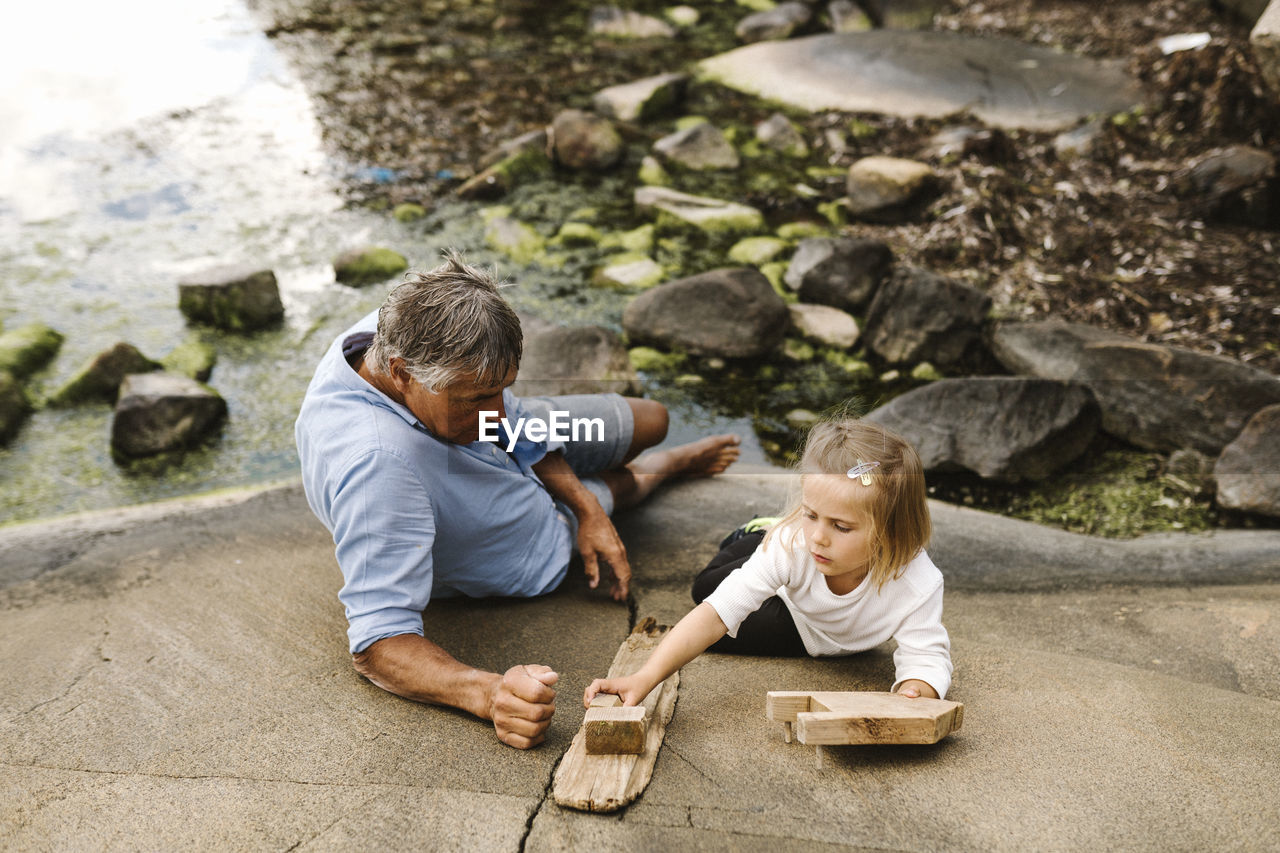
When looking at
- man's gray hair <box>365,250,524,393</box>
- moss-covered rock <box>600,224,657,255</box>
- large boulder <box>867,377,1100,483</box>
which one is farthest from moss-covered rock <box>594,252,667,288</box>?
man's gray hair <box>365,250,524,393</box>

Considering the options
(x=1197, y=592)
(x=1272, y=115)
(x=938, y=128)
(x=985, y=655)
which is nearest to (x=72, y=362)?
(x=985, y=655)

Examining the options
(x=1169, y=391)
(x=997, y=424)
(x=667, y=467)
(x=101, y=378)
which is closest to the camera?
(x=667, y=467)

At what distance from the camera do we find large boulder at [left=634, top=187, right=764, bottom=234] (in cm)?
579

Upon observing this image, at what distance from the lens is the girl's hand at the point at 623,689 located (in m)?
1.90

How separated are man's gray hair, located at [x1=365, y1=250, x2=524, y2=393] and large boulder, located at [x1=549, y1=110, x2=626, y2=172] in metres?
4.65

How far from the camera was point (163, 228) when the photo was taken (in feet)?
19.5

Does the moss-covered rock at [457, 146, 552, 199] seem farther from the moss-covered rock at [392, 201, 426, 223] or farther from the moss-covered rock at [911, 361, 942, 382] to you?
the moss-covered rock at [911, 361, 942, 382]

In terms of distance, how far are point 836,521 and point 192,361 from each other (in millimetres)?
3676

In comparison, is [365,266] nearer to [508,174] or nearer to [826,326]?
[508,174]

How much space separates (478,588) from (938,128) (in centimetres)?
566

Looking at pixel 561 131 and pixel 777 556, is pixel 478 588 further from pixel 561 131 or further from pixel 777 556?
pixel 561 131

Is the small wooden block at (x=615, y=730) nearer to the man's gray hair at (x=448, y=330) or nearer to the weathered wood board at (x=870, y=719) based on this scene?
the weathered wood board at (x=870, y=719)

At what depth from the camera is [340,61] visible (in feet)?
27.9

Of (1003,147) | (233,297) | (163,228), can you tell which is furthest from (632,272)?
(163,228)
